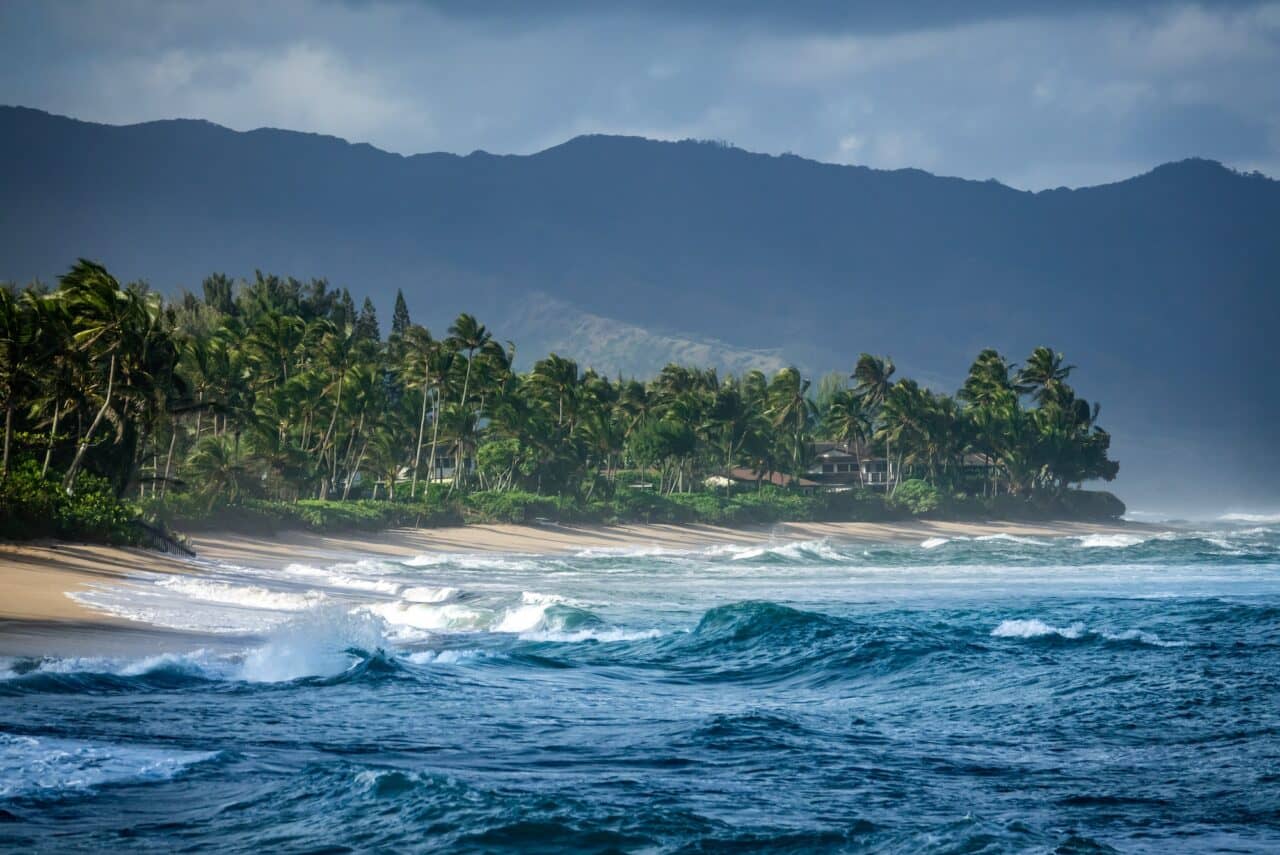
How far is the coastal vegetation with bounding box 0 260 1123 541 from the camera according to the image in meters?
34.6

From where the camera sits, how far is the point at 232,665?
54.6ft

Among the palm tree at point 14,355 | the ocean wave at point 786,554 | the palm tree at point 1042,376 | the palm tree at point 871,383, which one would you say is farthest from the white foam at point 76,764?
the palm tree at point 1042,376

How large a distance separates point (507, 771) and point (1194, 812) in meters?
5.77

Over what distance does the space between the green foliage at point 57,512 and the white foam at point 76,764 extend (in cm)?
1856

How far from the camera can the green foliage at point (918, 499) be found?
95.0 meters

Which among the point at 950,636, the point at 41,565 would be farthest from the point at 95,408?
the point at 950,636

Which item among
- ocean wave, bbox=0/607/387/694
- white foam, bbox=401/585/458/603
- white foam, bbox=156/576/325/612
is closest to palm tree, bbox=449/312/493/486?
white foam, bbox=401/585/458/603

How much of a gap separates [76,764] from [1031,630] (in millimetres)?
16803

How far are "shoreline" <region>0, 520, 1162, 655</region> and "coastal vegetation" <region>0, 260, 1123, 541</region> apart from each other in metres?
1.55

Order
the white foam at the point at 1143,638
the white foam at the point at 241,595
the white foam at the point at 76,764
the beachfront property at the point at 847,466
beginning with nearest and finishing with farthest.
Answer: the white foam at the point at 76,764 → the white foam at the point at 1143,638 → the white foam at the point at 241,595 → the beachfront property at the point at 847,466

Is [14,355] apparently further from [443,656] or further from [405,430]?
[405,430]

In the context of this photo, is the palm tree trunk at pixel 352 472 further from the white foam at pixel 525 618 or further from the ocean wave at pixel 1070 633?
the ocean wave at pixel 1070 633

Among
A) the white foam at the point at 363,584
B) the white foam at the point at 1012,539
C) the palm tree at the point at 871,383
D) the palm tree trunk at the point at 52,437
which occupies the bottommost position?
the white foam at the point at 363,584

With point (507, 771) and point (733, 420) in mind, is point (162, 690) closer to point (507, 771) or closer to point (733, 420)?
point (507, 771)
